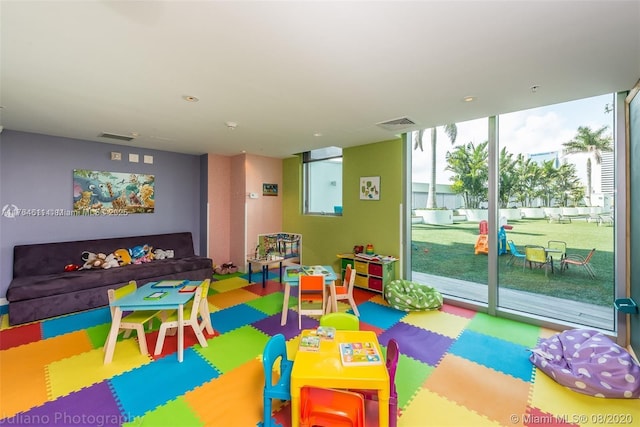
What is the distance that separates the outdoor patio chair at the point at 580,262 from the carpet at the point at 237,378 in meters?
0.88

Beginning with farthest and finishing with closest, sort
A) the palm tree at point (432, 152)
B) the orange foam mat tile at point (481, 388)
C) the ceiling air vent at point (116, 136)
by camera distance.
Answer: the ceiling air vent at point (116, 136), the palm tree at point (432, 152), the orange foam mat tile at point (481, 388)

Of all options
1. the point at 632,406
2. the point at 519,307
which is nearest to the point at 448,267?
the point at 519,307

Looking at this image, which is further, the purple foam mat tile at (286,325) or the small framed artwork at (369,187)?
the small framed artwork at (369,187)

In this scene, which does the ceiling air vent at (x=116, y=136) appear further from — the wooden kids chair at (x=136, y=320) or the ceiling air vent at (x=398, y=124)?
the ceiling air vent at (x=398, y=124)

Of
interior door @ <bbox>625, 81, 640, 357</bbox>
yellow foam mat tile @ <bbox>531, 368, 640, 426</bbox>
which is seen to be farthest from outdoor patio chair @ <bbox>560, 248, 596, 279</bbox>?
yellow foam mat tile @ <bbox>531, 368, 640, 426</bbox>

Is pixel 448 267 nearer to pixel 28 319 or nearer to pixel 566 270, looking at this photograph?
pixel 566 270

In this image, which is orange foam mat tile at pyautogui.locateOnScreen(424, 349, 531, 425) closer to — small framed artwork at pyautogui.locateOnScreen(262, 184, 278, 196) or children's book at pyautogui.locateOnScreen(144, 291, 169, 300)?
children's book at pyautogui.locateOnScreen(144, 291, 169, 300)

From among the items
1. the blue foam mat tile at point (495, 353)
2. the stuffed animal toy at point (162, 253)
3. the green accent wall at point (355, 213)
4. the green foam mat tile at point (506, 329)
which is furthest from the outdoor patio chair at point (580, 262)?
the stuffed animal toy at point (162, 253)

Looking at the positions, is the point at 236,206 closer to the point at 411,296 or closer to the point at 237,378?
the point at 411,296

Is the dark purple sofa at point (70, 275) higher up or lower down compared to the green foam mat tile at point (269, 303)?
higher up

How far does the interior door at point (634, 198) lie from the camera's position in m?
2.55

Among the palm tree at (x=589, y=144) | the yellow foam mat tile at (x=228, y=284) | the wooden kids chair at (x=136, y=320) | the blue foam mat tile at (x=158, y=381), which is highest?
the palm tree at (x=589, y=144)

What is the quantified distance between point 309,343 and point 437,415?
3.49 ft

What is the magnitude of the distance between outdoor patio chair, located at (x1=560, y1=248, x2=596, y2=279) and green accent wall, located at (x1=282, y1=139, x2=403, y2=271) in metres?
2.12
